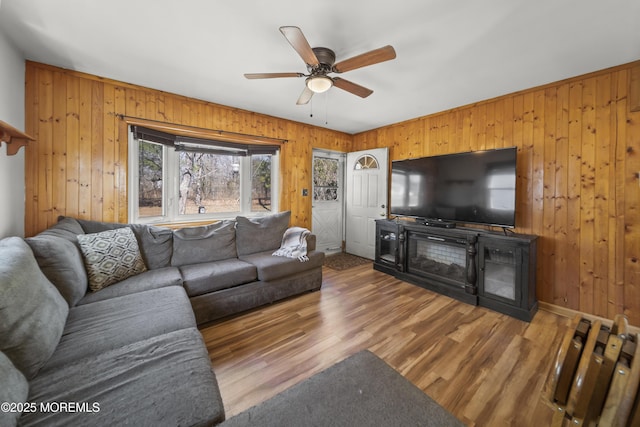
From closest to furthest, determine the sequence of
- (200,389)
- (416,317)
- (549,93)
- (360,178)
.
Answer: (200,389) < (416,317) < (549,93) < (360,178)

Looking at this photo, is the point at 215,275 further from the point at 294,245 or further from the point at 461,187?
the point at 461,187

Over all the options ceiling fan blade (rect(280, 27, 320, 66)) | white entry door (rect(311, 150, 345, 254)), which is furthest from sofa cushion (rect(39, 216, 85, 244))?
white entry door (rect(311, 150, 345, 254))

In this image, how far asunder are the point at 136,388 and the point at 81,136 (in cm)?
280

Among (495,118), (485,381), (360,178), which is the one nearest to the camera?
(485,381)

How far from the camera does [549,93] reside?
2.62m

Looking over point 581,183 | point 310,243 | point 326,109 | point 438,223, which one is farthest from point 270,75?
point 581,183

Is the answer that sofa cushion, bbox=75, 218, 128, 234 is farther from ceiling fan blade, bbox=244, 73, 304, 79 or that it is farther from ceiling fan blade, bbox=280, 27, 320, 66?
ceiling fan blade, bbox=280, 27, 320, 66

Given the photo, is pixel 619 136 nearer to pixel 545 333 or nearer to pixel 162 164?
pixel 545 333

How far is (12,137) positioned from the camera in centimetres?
163

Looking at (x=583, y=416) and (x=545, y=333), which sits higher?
(x=583, y=416)

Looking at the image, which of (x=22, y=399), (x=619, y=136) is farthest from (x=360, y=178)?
(x=22, y=399)

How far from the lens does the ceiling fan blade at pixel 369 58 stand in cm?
162

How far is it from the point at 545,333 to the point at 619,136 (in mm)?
2004

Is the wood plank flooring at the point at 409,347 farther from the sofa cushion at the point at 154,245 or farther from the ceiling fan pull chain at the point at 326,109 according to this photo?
the ceiling fan pull chain at the point at 326,109
